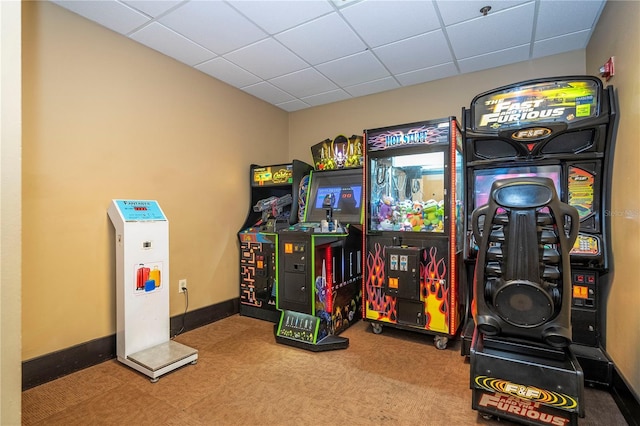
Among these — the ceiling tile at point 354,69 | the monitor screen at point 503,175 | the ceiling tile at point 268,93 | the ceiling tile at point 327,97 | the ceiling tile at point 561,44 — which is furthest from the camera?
the ceiling tile at point 327,97

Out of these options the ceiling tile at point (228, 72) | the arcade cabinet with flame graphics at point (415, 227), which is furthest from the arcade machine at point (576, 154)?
the ceiling tile at point (228, 72)

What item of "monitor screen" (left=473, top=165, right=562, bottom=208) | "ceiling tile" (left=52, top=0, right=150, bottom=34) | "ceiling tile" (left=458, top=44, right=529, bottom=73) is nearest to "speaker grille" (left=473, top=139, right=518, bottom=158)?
Result: "monitor screen" (left=473, top=165, right=562, bottom=208)

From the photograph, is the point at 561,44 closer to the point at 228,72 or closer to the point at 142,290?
the point at 228,72

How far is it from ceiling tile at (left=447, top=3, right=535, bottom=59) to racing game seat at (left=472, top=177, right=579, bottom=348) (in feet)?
5.52

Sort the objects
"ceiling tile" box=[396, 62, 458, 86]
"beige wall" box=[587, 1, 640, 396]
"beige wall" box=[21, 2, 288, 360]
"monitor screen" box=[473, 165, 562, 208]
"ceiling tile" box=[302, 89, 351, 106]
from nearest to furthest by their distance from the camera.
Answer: "beige wall" box=[587, 1, 640, 396], "beige wall" box=[21, 2, 288, 360], "monitor screen" box=[473, 165, 562, 208], "ceiling tile" box=[396, 62, 458, 86], "ceiling tile" box=[302, 89, 351, 106]

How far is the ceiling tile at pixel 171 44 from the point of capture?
270cm

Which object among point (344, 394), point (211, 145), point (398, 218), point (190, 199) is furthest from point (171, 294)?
point (398, 218)

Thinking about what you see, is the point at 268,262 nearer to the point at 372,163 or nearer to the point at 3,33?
the point at 372,163

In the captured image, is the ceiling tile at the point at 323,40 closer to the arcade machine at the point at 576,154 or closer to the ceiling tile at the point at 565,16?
the arcade machine at the point at 576,154

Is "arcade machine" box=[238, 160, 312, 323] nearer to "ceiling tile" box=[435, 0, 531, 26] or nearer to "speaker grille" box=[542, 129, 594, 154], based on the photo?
"ceiling tile" box=[435, 0, 531, 26]

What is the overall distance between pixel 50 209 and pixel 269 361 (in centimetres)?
200

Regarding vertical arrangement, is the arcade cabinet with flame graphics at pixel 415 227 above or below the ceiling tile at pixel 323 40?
below

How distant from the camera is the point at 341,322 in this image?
3.14 m

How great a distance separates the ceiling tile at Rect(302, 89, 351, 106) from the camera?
4.12m
